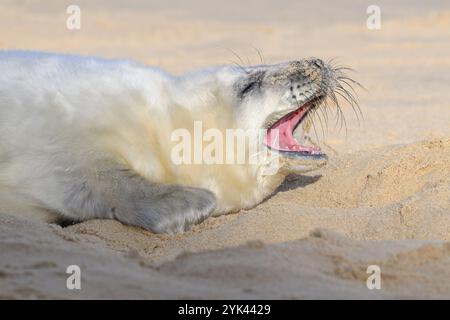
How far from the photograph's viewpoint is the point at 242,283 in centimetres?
313

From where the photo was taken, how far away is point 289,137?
16.9 feet

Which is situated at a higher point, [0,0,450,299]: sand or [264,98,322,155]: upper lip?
[264,98,322,155]: upper lip

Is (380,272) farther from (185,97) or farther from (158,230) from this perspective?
(185,97)

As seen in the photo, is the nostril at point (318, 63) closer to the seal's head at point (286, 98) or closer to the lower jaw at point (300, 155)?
the seal's head at point (286, 98)

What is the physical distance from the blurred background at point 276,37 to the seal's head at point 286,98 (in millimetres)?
2738

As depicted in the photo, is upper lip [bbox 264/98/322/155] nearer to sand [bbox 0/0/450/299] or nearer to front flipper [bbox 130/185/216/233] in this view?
sand [bbox 0/0/450/299]

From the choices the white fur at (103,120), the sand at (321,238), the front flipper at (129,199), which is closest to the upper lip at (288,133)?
Result: the white fur at (103,120)

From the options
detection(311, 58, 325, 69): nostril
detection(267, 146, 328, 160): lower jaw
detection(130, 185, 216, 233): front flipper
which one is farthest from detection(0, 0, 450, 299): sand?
detection(311, 58, 325, 69): nostril

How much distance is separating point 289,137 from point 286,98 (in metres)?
0.26

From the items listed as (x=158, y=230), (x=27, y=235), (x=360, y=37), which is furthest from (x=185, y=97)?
(x=360, y=37)

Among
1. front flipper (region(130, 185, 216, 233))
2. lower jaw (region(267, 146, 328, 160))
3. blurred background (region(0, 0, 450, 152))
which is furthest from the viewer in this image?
blurred background (region(0, 0, 450, 152))

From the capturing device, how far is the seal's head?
496 centimetres

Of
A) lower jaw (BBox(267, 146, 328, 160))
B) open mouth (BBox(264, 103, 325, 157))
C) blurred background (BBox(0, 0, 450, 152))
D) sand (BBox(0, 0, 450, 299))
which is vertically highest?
blurred background (BBox(0, 0, 450, 152))

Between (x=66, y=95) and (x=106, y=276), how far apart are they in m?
1.88
